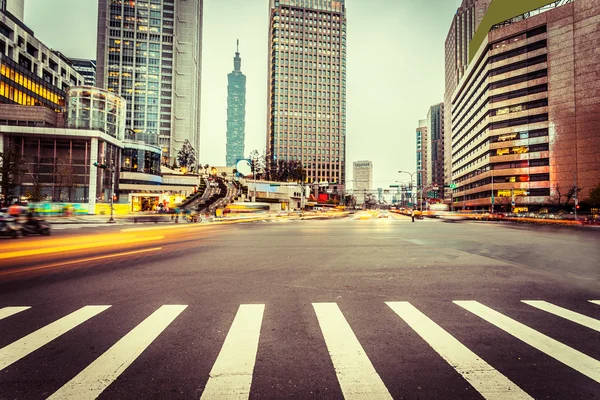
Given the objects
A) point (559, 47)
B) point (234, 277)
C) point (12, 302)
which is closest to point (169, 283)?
point (234, 277)

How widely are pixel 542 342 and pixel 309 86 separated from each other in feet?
569

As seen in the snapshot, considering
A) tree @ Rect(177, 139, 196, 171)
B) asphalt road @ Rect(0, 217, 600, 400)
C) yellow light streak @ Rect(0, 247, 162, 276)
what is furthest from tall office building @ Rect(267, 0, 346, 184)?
asphalt road @ Rect(0, 217, 600, 400)

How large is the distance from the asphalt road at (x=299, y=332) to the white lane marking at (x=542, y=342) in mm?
28

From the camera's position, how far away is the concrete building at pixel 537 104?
65.8 metres

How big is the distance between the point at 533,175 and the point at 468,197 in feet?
87.7

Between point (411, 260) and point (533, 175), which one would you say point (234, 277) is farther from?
point (533, 175)

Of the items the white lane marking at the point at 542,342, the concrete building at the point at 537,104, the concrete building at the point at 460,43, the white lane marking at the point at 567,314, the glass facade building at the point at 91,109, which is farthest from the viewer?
the concrete building at the point at 460,43

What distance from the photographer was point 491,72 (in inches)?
3103

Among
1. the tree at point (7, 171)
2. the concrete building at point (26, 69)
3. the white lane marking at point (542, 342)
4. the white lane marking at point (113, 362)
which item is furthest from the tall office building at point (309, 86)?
the white lane marking at point (113, 362)

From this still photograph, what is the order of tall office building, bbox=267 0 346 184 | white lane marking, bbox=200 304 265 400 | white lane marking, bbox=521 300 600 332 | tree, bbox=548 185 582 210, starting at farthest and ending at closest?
tall office building, bbox=267 0 346 184, tree, bbox=548 185 582 210, white lane marking, bbox=521 300 600 332, white lane marking, bbox=200 304 265 400

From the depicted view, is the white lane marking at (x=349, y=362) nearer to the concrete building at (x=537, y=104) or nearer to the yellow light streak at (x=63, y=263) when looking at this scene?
the yellow light streak at (x=63, y=263)

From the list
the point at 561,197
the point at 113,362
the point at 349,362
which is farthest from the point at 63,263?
the point at 561,197

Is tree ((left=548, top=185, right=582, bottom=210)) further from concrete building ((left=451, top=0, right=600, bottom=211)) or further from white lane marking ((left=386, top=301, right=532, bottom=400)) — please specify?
white lane marking ((left=386, top=301, right=532, bottom=400))

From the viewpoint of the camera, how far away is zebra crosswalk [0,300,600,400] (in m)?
2.92
